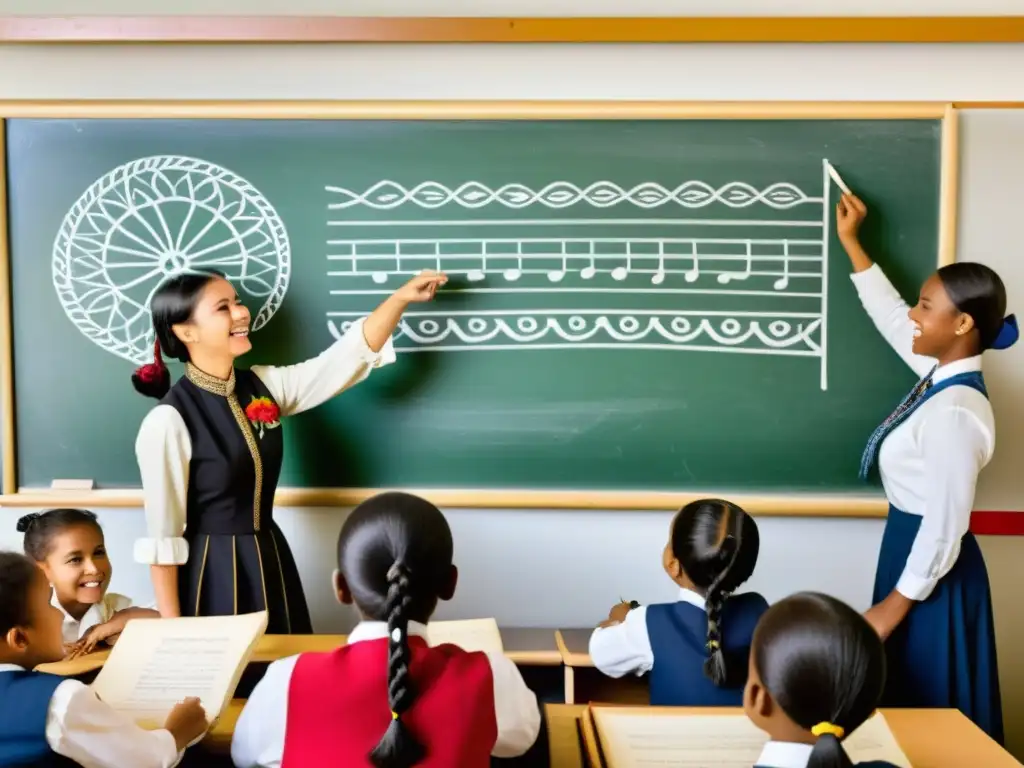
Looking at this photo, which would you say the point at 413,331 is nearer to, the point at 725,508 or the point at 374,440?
the point at 374,440

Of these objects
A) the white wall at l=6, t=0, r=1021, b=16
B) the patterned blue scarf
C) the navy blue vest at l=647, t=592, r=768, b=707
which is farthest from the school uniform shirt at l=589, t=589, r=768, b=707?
the white wall at l=6, t=0, r=1021, b=16

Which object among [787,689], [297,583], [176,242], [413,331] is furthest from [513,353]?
[787,689]

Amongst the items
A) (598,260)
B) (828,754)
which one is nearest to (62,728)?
(828,754)

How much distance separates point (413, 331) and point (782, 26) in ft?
4.72

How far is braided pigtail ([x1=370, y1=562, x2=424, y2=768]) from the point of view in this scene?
3.71ft

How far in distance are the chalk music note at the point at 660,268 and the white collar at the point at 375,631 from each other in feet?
5.11

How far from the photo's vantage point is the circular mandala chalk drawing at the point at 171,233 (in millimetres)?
2551

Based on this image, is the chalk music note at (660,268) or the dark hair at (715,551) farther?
the chalk music note at (660,268)

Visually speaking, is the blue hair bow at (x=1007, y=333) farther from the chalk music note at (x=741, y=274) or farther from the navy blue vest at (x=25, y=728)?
the navy blue vest at (x=25, y=728)

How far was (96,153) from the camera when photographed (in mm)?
2555

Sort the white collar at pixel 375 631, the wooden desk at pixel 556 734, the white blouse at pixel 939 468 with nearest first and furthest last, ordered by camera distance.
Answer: the white collar at pixel 375 631, the wooden desk at pixel 556 734, the white blouse at pixel 939 468

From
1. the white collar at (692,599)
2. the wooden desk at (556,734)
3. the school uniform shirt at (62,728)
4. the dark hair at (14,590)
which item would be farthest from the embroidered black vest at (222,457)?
the white collar at (692,599)

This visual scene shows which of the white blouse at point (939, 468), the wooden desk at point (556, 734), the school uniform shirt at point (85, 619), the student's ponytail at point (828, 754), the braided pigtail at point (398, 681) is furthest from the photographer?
the school uniform shirt at point (85, 619)

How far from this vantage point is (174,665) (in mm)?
1458
